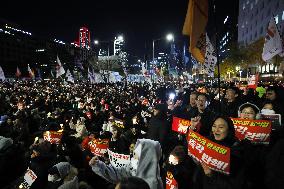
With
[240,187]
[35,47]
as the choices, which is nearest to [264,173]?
[240,187]

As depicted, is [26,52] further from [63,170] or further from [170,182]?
[170,182]

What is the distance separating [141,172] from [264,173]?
57.4 inches

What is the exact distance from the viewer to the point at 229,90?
28.2 ft

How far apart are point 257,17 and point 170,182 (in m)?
69.4

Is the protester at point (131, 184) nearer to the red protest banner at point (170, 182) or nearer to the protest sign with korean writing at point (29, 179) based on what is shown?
the red protest banner at point (170, 182)

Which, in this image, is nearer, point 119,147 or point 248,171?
point 248,171

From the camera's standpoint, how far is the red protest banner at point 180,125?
7.18 m

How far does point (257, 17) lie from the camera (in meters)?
68.5

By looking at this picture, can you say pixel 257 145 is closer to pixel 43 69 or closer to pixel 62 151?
pixel 62 151

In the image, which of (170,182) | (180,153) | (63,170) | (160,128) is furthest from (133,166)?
(160,128)

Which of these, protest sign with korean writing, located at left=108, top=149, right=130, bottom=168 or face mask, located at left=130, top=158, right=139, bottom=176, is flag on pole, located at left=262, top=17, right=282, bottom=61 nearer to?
protest sign with korean writing, located at left=108, top=149, right=130, bottom=168

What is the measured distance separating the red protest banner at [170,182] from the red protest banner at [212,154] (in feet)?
2.97

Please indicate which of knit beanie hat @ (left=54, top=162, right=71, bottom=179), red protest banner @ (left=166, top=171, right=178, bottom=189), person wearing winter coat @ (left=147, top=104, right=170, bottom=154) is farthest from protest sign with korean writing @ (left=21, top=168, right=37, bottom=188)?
person wearing winter coat @ (left=147, top=104, right=170, bottom=154)

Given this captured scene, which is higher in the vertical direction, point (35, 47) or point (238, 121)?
point (35, 47)
